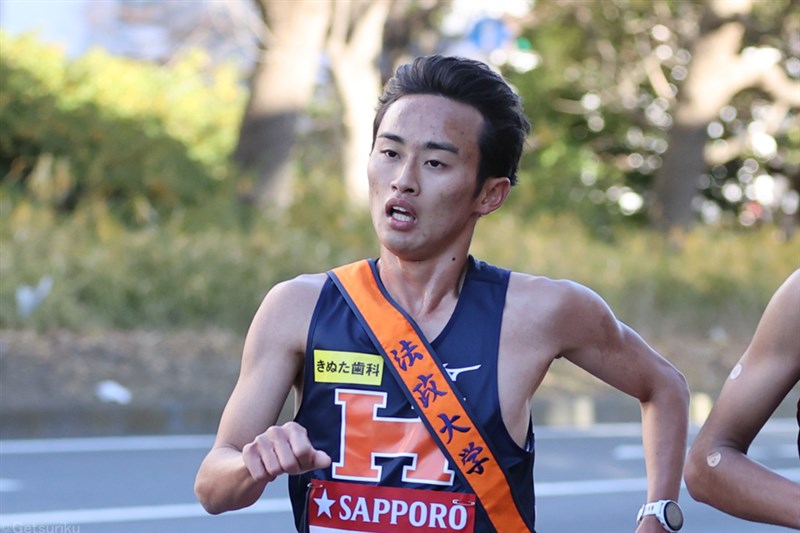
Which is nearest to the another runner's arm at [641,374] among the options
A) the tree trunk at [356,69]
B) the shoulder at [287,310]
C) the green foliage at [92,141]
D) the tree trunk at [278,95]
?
the shoulder at [287,310]

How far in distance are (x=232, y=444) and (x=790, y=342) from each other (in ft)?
3.39

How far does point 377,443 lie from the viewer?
109 inches

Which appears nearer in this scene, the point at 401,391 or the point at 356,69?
the point at 401,391

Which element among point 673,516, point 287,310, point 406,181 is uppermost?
point 406,181

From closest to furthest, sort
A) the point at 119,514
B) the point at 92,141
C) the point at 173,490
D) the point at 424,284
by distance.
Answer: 1. the point at 424,284
2. the point at 119,514
3. the point at 173,490
4. the point at 92,141

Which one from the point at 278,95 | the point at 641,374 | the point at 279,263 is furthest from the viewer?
the point at 278,95

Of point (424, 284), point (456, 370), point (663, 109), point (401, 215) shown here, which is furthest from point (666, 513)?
point (663, 109)

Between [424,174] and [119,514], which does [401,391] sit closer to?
[424,174]

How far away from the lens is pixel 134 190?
53.1 ft

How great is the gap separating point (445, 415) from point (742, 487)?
1.79 feet

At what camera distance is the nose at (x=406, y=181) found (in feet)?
9.46

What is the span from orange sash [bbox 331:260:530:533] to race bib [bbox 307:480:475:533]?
0.15 feet

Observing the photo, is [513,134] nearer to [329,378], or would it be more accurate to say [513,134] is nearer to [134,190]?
[329,378]

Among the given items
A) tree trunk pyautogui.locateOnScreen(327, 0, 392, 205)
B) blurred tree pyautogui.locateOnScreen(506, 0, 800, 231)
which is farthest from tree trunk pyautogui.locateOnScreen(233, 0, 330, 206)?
blurred tree pyautogui.locateOnScreen(506, 0, 800, 231)
